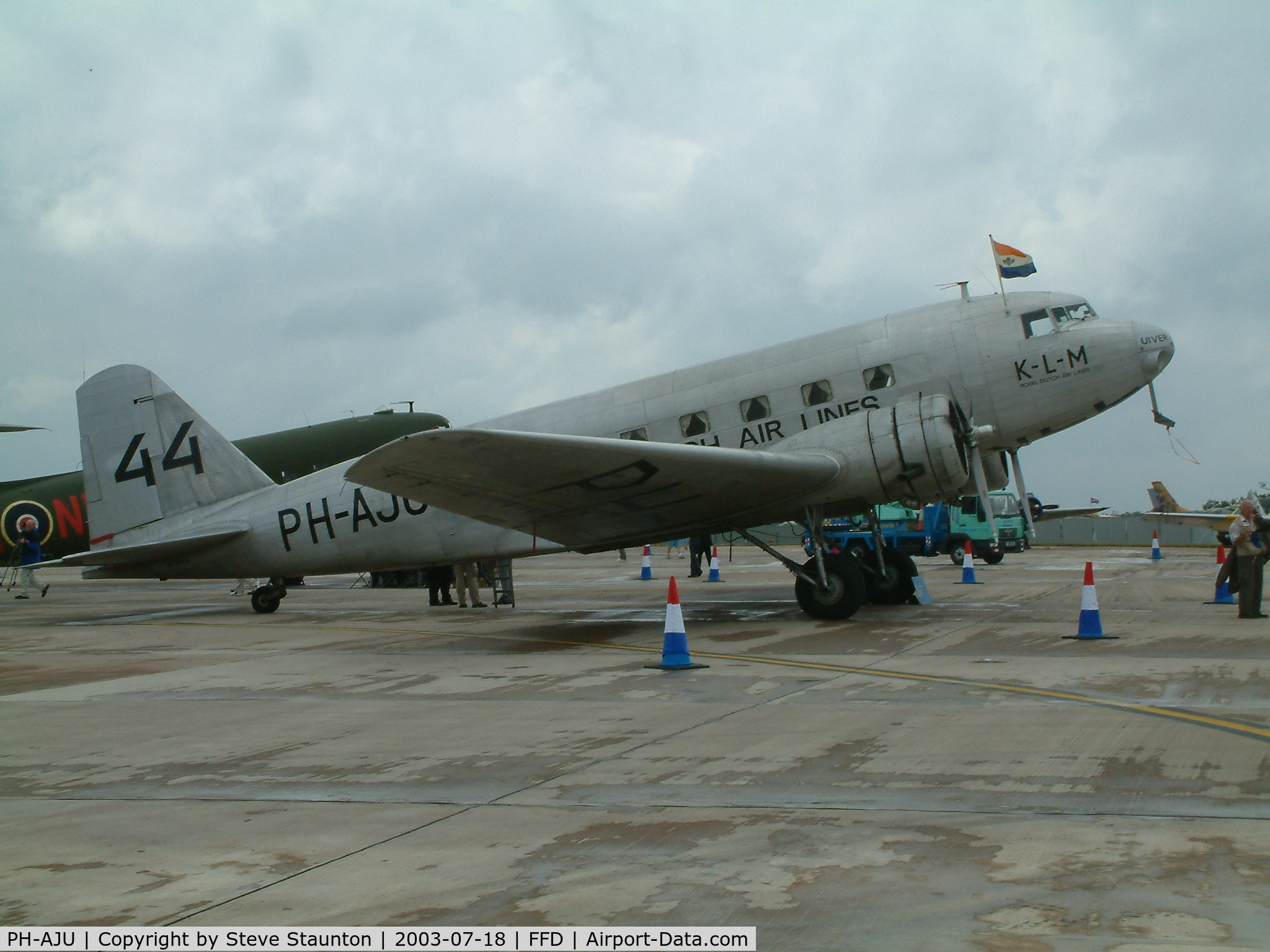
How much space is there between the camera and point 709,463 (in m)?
12.3

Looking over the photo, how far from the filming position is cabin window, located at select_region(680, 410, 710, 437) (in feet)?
49.4

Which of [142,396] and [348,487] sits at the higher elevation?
[142,396]

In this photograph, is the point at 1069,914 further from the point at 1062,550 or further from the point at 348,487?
the point at 1062,550

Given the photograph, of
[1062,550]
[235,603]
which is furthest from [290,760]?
[1062,550]

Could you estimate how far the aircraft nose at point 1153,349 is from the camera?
14320 millimetres

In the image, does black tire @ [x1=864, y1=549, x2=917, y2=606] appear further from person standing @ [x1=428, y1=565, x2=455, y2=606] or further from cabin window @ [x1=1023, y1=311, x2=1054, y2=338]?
person standing @ [x1=428, y1=565, x2=455, y2=606]

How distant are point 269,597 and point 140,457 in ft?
11.1

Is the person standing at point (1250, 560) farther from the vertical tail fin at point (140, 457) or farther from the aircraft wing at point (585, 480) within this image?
the vertical tail fin at point (140, 457)

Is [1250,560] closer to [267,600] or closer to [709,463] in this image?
[709,463]

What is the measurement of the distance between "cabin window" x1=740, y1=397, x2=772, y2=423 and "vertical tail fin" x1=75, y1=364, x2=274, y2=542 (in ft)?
27.7

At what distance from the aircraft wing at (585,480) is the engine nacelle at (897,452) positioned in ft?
0.95

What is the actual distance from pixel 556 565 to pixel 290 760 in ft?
125

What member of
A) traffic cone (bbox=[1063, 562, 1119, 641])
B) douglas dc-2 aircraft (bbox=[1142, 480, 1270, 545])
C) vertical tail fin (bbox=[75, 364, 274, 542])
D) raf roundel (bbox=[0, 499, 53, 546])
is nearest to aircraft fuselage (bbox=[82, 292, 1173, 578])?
vertical tail fin (bbox=[75, 364, 274, 542])

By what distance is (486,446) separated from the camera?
11.0 m
